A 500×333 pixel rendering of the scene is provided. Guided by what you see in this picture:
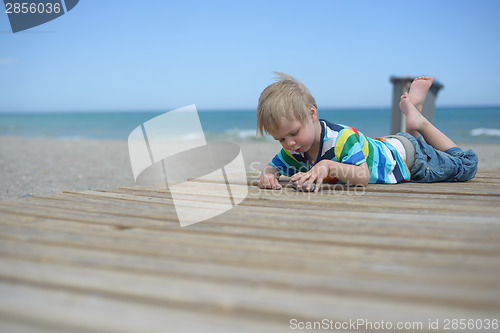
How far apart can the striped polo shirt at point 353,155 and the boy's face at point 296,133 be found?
0.13m

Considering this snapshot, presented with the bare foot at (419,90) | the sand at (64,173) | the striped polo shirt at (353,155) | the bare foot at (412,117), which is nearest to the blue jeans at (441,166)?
the striped polo shirt at (353,155)

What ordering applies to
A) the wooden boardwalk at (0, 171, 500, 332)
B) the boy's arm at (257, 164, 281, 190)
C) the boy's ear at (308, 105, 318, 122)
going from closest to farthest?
the wooden boardwalk at (0, 171, 500, 332), the boy's ear at (308, 105, 318, 122), the boy's arm at (257, 164, 281, 190)

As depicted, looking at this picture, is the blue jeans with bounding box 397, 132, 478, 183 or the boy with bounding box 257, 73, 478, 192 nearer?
the boy with bounding box 257, 73, 478, 192

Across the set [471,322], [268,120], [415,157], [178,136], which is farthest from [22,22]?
[178,136]

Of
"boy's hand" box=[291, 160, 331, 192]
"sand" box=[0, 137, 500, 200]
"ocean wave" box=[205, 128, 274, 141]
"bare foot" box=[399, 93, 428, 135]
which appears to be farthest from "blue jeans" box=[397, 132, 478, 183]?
"ocean wave" box=[205, 128, 274, 141]

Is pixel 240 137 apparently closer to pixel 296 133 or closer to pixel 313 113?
pixel 313 113

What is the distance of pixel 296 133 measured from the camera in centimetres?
236

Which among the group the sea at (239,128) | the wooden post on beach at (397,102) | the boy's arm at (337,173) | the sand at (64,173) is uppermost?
the boy's arm at (337,173)

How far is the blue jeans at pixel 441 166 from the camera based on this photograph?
2.80 metres

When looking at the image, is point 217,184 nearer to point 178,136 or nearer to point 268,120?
point 268,120

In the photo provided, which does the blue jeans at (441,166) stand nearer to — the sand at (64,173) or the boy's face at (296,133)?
the boy's face at (296,133)

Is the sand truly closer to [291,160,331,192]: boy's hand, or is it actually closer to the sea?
[291,160,331,192]: boy's hand

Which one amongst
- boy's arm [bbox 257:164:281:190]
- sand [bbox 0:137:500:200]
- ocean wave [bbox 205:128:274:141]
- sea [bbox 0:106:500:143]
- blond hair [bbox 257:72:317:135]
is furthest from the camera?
sea [bbox 0:106:500:143]

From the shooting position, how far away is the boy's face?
232 centimetres
